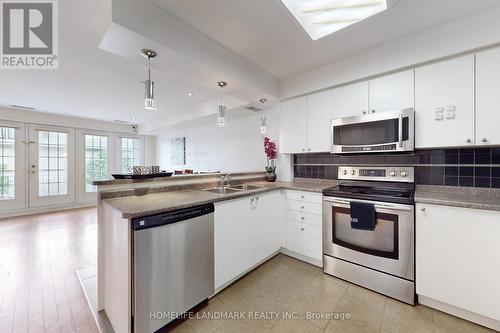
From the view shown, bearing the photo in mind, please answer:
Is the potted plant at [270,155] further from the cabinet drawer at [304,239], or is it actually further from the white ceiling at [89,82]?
the white ceiling at [89,82]

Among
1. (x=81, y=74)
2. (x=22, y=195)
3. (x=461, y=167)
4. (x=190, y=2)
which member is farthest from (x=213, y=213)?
(x=22, y=195)

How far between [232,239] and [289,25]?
206cm

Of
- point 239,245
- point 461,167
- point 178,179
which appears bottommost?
point 239,245

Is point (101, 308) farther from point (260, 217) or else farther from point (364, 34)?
point (364, 34)

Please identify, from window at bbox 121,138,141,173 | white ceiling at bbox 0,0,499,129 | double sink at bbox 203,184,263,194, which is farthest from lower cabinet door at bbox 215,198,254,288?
window at bbox 121,138,141,173

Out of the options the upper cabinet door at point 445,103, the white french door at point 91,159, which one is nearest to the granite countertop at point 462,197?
the upper cabinet door at point 445,103

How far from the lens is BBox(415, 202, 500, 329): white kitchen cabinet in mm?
1436

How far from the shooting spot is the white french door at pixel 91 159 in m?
5.57

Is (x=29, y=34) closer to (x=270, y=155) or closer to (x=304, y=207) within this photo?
(x=270, y=155)

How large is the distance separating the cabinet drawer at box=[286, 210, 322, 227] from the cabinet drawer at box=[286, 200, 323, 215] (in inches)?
1.5

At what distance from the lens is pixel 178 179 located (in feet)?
7.26

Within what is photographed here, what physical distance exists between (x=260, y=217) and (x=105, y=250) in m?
1.46

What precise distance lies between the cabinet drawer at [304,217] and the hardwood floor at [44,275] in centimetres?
208

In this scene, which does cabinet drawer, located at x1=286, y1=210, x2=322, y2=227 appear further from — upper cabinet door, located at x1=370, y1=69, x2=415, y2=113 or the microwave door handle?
upper cabinet door, located at x1=370, y1=69, x2=415, y2=113
